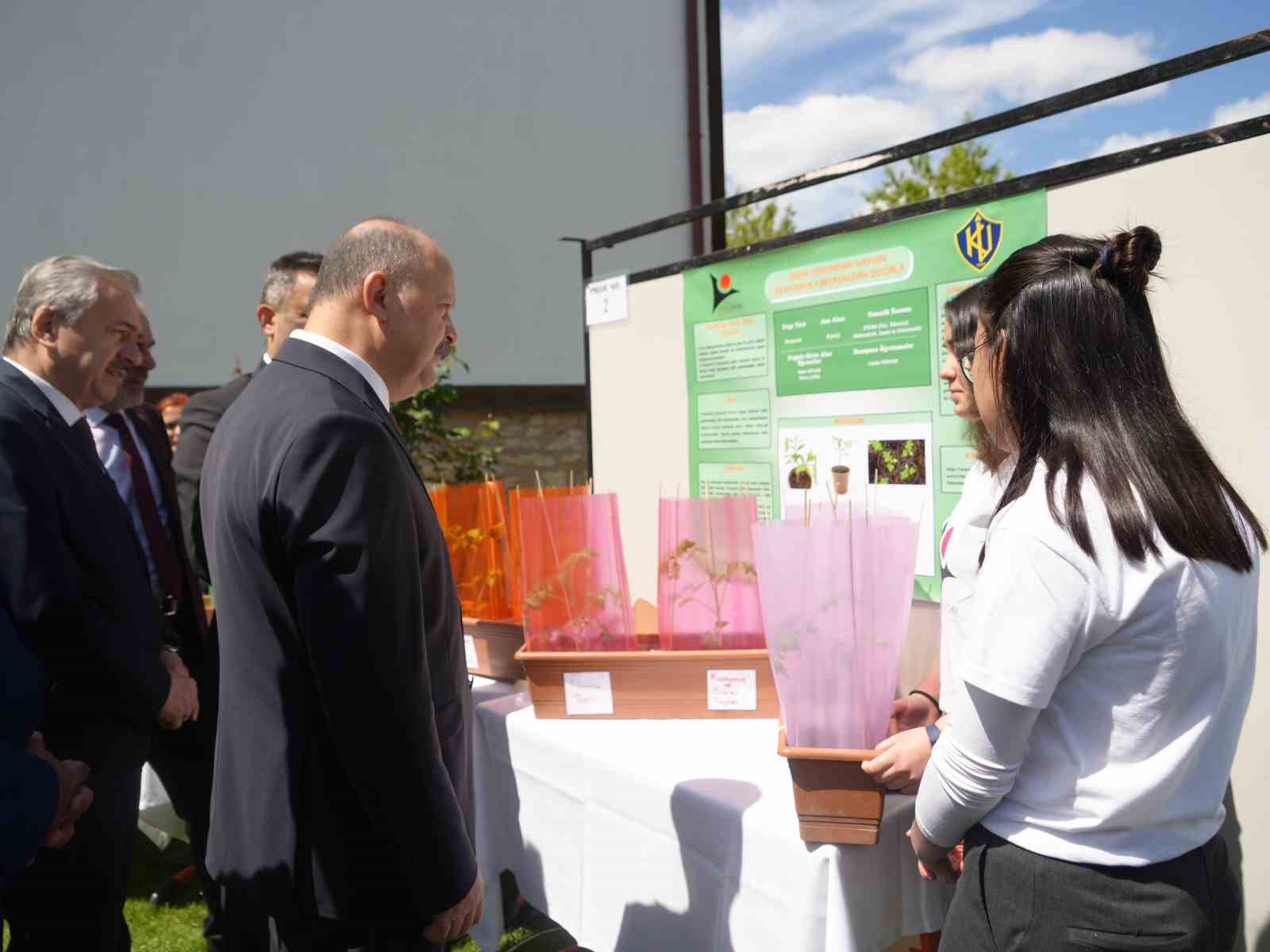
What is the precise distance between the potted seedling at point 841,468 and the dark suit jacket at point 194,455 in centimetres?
178

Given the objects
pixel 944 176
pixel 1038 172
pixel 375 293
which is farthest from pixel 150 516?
pixel 944 176

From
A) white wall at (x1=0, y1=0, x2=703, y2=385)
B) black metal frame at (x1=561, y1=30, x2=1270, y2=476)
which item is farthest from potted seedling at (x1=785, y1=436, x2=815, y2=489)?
white wall at (x1=0, y1=0, x2=703, y2=385)

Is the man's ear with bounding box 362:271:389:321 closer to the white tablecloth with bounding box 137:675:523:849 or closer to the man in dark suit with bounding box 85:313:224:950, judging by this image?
the man in dark suit with bounding box 85:313:224:950

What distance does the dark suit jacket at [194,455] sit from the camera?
274 cm

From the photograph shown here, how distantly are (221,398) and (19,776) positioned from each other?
5.88 ft

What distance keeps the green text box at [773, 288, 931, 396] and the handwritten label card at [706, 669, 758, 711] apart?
2.82 ft

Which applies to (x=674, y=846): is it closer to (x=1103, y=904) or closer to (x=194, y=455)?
(x=1103, y=904)

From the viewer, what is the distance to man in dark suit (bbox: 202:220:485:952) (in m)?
1.25

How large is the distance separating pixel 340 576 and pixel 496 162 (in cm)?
775

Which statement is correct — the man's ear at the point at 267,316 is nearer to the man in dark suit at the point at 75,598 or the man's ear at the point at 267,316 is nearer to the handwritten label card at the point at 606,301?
the man in dark suit at the point at 75,598

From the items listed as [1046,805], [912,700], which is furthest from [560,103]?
[1046,805]

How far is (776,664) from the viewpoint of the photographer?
1474 millimetres

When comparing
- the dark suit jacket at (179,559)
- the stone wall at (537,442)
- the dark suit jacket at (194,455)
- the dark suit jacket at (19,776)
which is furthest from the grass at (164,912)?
the stone wall at (537,442)

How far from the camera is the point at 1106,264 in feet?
3.55
